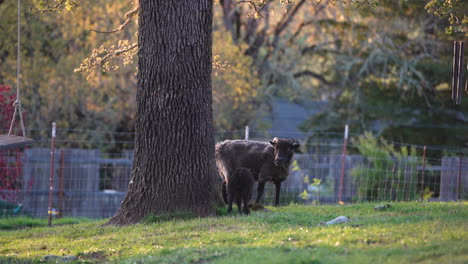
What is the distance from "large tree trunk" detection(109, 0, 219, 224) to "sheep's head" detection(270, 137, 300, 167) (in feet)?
6.73

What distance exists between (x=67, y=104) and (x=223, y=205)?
53.8ft

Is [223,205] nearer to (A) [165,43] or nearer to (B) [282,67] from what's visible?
(A) [165,43]

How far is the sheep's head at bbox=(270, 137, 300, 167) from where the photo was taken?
13.6 meters

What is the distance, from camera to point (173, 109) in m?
12.0

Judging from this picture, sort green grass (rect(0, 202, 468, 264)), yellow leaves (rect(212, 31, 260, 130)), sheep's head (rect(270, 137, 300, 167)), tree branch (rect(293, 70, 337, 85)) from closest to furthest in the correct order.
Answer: green grass (rect(0, 202, 468, 264))
sheep's head (rect(270, 137, 300, 167))
yellow leaves (rect(212, 31, 260, 130))
tree branch (rect(293, 70, 337, 85))

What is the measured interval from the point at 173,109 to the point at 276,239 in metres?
3.97

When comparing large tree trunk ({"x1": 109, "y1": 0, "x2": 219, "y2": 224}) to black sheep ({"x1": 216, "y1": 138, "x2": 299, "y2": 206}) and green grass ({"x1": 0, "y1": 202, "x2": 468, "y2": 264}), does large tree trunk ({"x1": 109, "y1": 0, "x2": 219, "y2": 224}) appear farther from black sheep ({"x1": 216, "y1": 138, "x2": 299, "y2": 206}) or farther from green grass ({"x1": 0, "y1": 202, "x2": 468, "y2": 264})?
black sheep ({"x1": 216, "y1": 138, "x2": 299, "y2": 206})

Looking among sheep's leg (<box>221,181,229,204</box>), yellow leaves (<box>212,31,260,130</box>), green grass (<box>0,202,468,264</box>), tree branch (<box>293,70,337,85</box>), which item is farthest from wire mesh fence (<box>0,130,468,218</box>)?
tree branch (<box>293,70,337,85</box>)

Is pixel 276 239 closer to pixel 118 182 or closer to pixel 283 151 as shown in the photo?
pixel 283 151

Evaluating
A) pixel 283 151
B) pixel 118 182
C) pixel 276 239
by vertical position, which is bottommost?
pixel 118 182

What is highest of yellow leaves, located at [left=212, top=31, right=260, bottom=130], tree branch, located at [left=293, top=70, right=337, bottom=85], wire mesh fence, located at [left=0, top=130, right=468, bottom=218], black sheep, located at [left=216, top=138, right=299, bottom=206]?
tree branch, located at [left=293, top=70, right=337, bottom=85]

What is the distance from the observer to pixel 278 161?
13.5 meters

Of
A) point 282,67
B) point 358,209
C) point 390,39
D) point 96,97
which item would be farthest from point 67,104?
point 358,209

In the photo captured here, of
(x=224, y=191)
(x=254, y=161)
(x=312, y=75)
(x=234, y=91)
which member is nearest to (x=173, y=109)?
(x=224, y=191)
